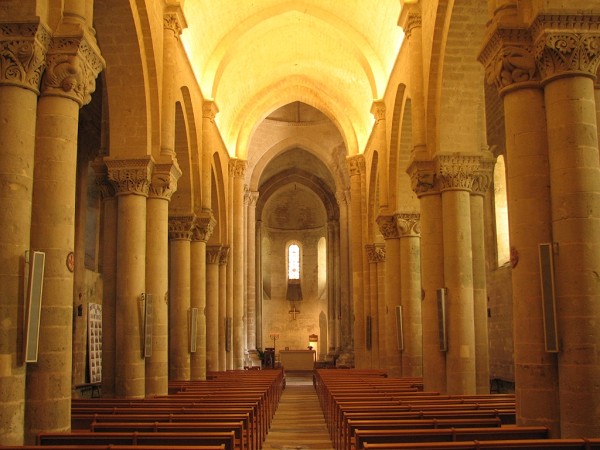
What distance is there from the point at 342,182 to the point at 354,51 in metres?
14.6

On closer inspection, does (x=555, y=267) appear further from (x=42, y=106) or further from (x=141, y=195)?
(x=141, y=195)

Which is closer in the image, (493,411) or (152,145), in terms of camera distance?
(493,411)

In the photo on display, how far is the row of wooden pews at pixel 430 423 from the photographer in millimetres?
6250

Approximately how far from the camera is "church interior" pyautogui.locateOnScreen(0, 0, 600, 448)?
27.5ft

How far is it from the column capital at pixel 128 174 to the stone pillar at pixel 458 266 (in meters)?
6.26

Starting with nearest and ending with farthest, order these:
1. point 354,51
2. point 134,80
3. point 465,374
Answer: point 465,374 < point 134,80 < point 354,51

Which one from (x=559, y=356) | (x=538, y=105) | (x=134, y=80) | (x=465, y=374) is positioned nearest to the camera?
(x=559, y=356)

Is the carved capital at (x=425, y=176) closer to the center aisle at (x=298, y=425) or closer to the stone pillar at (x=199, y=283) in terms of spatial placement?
the center aisle at (x=298, y=425)

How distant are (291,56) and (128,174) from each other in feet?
52.5

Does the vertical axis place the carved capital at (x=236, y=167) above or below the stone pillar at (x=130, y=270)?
above

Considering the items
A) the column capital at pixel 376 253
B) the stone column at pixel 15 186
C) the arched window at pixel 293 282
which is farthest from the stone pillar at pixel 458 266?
the arched window at pixel 293 282

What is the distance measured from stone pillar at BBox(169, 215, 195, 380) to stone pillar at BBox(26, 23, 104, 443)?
9908mm

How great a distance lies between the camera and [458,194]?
14.5 meters

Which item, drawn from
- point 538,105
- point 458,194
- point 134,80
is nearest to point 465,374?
point 458,194
